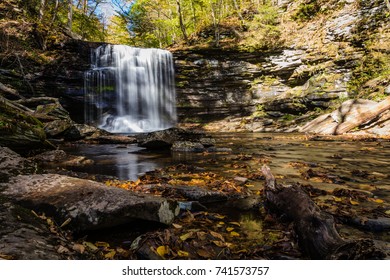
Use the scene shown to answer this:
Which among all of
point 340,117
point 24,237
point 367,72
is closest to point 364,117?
point 340,117

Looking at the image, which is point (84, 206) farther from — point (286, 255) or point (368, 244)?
point (368, 244)

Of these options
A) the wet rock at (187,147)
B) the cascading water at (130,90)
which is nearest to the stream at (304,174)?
the wet rock at (187,147)

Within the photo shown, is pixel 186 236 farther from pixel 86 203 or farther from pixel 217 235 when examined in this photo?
pixel 86 203

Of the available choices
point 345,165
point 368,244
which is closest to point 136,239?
point 368,244

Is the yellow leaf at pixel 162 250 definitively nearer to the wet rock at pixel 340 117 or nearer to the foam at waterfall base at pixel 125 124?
the wet rock at pixel 340 117

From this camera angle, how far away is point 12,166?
314 cm

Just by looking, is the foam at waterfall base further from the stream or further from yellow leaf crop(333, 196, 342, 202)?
yellow leaf crop(333, 196, 342, 202)

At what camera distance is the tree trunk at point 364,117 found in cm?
1199

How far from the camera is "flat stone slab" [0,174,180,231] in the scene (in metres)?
2.19

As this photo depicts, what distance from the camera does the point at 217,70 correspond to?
66.8 ft

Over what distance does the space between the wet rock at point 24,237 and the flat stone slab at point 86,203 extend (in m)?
0.23

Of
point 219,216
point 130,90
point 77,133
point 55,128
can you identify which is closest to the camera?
point 219,216

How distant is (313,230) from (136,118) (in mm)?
18505

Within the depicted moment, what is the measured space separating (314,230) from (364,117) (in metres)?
13.2
